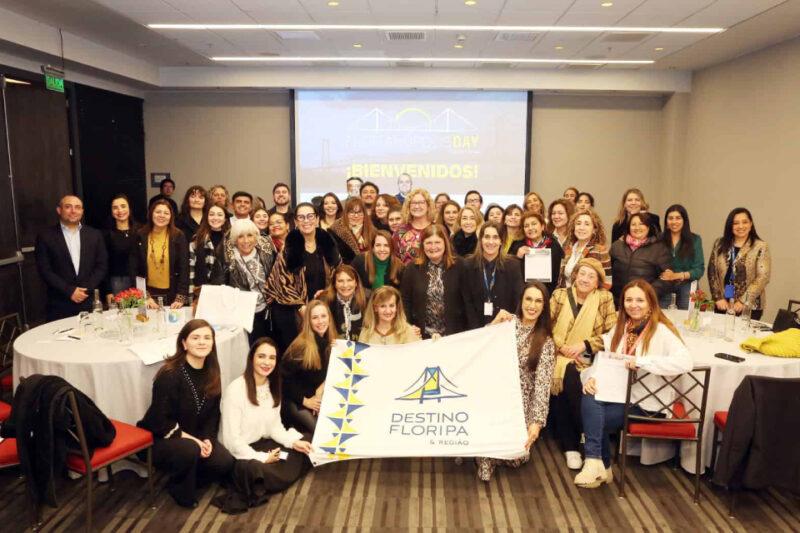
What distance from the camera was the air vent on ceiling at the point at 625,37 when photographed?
689cm

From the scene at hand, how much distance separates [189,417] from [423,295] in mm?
1812

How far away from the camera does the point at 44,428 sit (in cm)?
286

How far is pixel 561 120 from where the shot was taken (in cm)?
1029

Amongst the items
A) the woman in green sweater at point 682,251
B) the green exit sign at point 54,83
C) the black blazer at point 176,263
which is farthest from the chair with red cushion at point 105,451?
the green exit sign at point 54,83

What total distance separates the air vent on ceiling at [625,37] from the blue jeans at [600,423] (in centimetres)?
496

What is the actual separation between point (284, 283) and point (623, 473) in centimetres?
267

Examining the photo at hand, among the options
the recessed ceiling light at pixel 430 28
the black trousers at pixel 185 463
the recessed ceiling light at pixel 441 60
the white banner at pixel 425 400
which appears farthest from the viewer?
the recessed ceiling light at pixel 441 60

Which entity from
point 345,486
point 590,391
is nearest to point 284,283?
point 345,486

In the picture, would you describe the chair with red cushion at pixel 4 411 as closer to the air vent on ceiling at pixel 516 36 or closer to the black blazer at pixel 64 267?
the black blazer at pixel 64 267

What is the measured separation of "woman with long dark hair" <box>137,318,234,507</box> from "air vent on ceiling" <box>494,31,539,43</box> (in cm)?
526

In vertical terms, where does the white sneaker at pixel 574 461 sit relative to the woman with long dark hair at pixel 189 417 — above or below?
below

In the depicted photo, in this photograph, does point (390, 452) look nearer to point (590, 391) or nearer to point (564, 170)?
point (590, 391)

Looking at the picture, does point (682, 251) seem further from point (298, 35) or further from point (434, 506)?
point (298, 35)

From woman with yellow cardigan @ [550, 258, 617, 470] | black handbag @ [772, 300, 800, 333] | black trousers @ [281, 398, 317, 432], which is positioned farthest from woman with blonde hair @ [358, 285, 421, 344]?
black handbag @ [772, 300, 800, 333]
